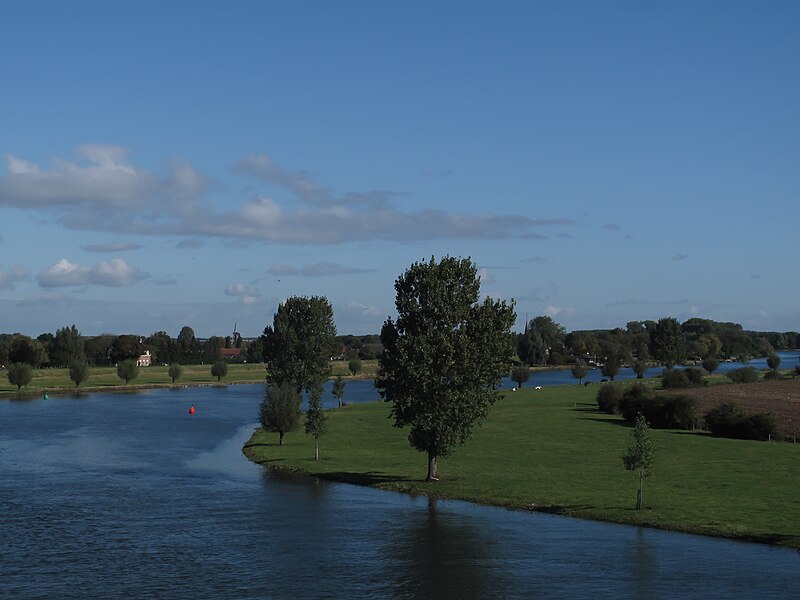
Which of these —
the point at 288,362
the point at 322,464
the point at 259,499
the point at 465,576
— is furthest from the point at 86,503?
the point at 288,362

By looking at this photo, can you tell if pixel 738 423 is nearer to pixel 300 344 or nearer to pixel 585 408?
pixel 585 408

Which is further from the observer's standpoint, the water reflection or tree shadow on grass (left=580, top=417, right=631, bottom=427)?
tree shadow on grass (left=580, top=417, right=631, bottom=427)

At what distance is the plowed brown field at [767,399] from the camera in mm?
99562

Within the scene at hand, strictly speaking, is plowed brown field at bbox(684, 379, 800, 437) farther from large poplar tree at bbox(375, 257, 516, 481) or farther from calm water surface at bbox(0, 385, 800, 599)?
calm water surface at bbox(0, 385, 800, 599)

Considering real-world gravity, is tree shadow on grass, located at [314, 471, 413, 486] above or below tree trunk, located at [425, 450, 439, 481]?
below

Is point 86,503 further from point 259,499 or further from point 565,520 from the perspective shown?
point 565,520

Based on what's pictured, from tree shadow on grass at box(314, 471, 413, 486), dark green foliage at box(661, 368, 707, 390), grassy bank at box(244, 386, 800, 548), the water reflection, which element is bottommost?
the water reflection

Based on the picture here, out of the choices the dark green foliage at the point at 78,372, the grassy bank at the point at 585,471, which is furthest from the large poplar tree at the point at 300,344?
the dark green foliage at the point at 78,372

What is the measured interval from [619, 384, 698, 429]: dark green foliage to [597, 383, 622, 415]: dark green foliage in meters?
8.22

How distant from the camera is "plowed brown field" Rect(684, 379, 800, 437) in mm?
99562

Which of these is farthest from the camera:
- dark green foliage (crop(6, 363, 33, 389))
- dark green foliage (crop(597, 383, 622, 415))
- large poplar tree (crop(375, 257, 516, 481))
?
dark green foliage (crop(6, 363, 33, 389))

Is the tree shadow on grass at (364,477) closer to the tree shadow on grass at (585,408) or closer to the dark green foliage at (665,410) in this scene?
the dark green foliage at (665,410)

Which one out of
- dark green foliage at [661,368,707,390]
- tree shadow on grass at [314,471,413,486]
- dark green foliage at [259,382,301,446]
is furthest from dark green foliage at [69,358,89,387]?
tree shadow on grass at [314,471,413,486]

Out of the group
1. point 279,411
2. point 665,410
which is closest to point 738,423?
point 665,410
